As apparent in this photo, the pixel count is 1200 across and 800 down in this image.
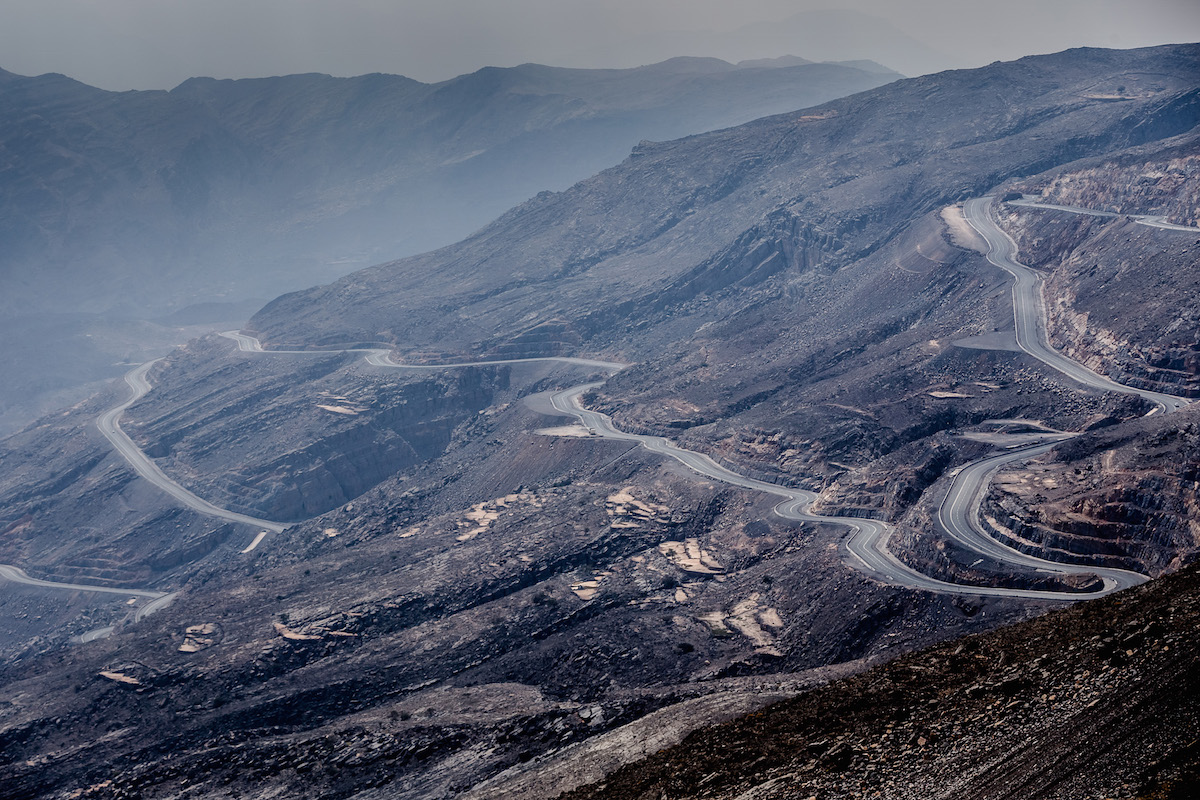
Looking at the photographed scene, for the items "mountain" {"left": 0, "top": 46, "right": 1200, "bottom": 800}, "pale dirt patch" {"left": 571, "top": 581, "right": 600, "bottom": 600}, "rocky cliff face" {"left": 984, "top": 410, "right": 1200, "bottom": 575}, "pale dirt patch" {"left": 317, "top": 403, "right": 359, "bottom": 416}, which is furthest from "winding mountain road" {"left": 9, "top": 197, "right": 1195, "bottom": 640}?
"pale dirt patch" {"left": 571, "top": 581, "right": 600, "bottom": 600}

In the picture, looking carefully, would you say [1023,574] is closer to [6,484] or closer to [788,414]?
[788,414]

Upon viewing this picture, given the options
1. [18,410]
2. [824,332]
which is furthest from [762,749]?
[18,410]

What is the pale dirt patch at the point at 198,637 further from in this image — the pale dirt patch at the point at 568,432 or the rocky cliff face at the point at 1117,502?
the rocky cliff face at the point at 1117,502

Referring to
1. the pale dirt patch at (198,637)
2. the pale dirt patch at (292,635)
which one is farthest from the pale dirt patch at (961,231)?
the pale dirt patch at (198,637)

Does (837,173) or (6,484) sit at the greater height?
(837,173)

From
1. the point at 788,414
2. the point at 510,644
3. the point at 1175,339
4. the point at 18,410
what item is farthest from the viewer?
the point at 18,410
